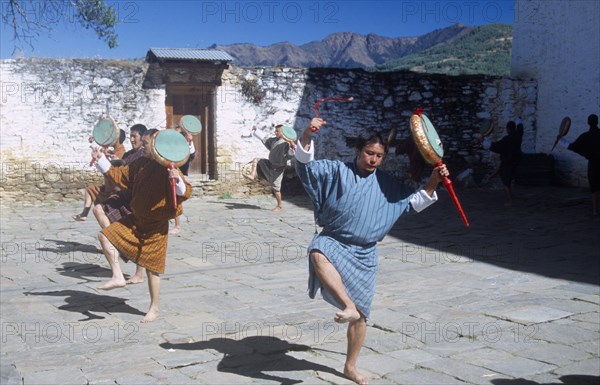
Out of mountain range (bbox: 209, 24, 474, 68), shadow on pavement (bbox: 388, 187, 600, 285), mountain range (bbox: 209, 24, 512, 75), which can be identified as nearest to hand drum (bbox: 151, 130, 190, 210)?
shadow on pavement (bbox: 388, 187, 600, 285)

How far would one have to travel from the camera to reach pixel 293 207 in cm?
1303

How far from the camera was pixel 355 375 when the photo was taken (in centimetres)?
405

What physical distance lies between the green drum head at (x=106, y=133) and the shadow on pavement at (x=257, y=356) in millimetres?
3472

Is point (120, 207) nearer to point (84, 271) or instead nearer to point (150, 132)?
point (150, 132)

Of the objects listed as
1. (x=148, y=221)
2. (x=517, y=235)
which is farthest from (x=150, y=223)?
(x=517, y=235)

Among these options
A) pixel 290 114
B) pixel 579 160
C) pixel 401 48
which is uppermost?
pixel 401 48

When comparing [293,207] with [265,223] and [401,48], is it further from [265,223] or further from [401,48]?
[401,48]

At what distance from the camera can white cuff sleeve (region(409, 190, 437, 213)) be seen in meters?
4.09

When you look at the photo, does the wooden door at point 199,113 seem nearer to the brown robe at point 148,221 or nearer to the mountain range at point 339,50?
the brown robe at point 148,221

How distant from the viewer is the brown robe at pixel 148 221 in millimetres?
5539

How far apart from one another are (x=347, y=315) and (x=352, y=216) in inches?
23.7

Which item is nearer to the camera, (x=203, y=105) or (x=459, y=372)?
(x=459, y=372)

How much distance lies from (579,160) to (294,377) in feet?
40.5

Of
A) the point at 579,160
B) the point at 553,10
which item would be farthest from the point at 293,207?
the point at 553,10
